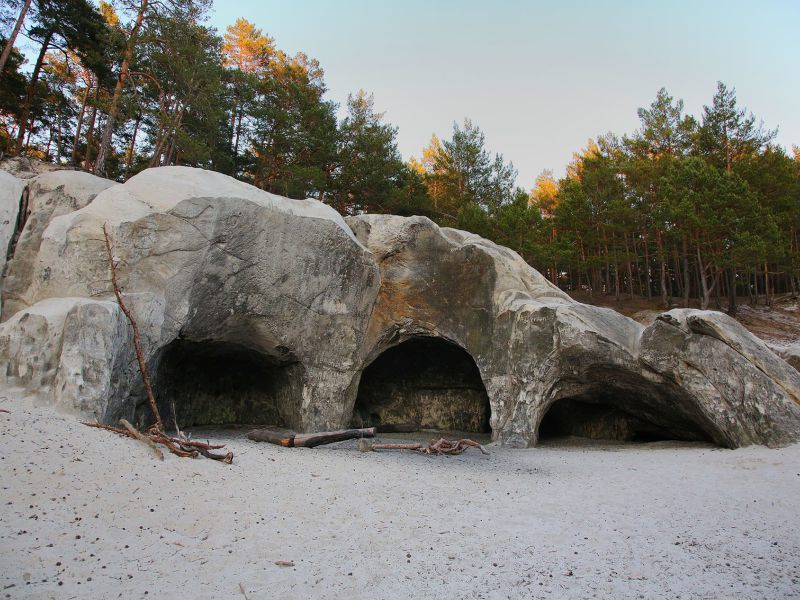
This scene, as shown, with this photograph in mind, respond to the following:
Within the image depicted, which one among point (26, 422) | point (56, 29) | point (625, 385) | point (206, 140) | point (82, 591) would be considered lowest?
point (82, 591)

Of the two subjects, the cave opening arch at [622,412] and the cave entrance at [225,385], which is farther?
the cave entrance at [225,385]

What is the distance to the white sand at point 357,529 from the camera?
12.8 feet

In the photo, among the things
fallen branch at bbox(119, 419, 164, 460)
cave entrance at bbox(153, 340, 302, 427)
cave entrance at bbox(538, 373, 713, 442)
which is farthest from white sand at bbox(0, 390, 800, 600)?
cave entrance at bbox(153, 340, 302, 427)

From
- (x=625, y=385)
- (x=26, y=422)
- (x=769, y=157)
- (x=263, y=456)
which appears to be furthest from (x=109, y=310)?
(x=769, y=157)

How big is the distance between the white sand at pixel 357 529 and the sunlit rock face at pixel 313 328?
2209 mm

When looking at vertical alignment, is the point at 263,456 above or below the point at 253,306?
below

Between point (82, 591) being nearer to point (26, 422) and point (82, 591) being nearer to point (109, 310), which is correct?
point (26, 422)

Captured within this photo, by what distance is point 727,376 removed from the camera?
10078 millimetres

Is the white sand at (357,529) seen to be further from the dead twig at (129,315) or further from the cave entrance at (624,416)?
the cave entrance at (624,416)

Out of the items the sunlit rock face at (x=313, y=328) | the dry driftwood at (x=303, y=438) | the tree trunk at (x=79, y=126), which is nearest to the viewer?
the sunlit rock face at (x=313, y=328)

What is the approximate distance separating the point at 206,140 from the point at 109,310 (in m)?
14.8

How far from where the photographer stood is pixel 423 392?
16.7 metres

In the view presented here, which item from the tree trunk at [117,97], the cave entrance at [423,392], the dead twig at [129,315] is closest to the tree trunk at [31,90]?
the tree trunk at [117,97]

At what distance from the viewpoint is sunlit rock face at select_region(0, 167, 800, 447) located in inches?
366
